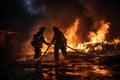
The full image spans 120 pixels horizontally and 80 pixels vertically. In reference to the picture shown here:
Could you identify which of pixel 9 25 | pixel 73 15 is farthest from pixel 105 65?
pixel 9 25

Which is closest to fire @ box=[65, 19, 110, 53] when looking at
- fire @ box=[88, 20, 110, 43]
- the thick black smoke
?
fire @ box=[88, 20, 110, 43]

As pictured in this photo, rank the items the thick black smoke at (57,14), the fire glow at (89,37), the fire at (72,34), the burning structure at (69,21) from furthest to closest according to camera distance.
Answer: the thick black smoke at (57,14)
the fire at (72,34)
the burning structure at (69,21)
the fire glow at (89,37)

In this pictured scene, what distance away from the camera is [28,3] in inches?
1270

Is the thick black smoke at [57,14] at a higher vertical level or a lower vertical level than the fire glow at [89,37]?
higher

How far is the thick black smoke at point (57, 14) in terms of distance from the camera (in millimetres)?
27094

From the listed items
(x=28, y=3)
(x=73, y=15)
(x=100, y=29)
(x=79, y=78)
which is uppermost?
(x=28, y=3)

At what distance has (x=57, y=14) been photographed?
30.4 meters

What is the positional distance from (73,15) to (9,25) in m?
7.57

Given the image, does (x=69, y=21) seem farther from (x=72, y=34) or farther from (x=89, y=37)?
(x=89, y=37)

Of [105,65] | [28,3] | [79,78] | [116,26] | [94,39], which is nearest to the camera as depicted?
[79,78]

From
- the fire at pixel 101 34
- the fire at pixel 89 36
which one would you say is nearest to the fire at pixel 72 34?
the fire at pixel 89 36

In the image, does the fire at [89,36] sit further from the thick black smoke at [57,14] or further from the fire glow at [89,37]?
the thick black smoke at [57,14]

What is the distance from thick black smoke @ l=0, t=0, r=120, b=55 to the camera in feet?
88.9

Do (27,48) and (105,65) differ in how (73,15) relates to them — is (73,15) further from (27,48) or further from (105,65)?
(105,65)
